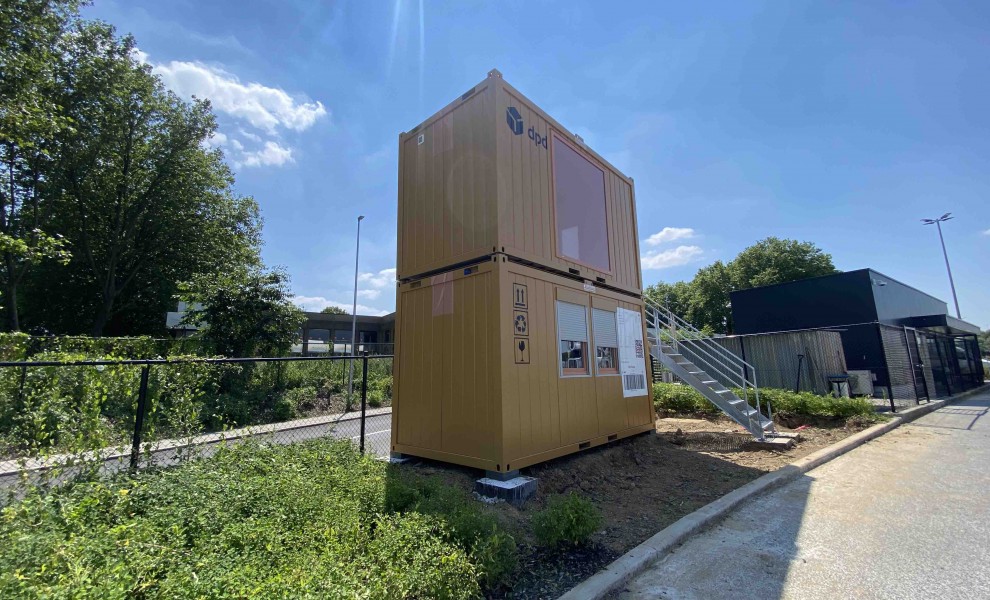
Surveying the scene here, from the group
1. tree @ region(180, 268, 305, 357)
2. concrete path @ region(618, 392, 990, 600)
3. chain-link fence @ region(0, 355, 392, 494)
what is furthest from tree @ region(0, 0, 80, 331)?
concrete path @ region(618, 392, 990, 600)

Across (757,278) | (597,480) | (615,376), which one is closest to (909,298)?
(757,278)

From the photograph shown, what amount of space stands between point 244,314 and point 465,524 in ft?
41.5

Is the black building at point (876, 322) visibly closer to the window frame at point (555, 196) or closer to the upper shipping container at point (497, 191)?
the window frame at point (555, 196)

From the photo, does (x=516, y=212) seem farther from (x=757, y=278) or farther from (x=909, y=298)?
(x=757, y=278)

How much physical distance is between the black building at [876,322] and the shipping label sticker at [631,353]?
7479mm

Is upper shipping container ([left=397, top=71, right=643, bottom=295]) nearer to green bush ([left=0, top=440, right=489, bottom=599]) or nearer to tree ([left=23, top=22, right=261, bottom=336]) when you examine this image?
green bush ([left=0, top=440, right=489, bottom=599])

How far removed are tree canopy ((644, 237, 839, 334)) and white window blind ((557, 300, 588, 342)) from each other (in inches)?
1122

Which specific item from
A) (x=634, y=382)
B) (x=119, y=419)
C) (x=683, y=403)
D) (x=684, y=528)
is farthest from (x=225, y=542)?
(x=683, y=403)

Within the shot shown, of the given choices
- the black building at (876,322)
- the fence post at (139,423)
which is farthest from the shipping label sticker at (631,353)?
the black building at (876,322)

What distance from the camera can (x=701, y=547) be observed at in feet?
11.7

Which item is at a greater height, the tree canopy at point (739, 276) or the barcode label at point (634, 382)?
the tree canopy at point (739, 276)

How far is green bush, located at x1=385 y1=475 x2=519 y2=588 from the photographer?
2.73 meters

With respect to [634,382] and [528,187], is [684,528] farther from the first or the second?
[528,187]

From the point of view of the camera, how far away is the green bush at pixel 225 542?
205cm
